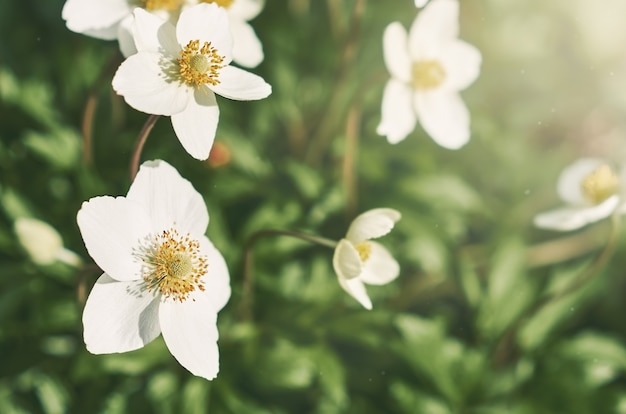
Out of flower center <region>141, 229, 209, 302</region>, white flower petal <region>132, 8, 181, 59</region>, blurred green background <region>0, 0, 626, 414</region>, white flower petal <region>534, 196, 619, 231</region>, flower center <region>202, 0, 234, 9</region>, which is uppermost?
flower center <region>202, 0, 234, 9</region>

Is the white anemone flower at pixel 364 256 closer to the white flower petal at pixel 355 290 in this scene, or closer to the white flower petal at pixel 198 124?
the white flower petal at pixel 355 290

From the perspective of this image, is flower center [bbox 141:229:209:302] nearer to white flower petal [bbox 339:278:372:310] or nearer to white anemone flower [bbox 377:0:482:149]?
white flower petal [bbox 339:278:372:310]

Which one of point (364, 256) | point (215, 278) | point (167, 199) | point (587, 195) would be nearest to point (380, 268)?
point (364, 256)

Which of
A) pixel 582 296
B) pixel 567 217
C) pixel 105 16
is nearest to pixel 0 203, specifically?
pixel 105 16

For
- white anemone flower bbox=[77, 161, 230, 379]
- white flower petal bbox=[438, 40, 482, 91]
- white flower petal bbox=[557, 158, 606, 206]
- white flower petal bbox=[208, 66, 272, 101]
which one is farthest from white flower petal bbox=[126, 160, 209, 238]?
white flower petal bbox=[557, 158, 606, 206]

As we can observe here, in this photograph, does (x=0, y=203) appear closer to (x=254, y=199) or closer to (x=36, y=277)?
(x=36, y=277)
